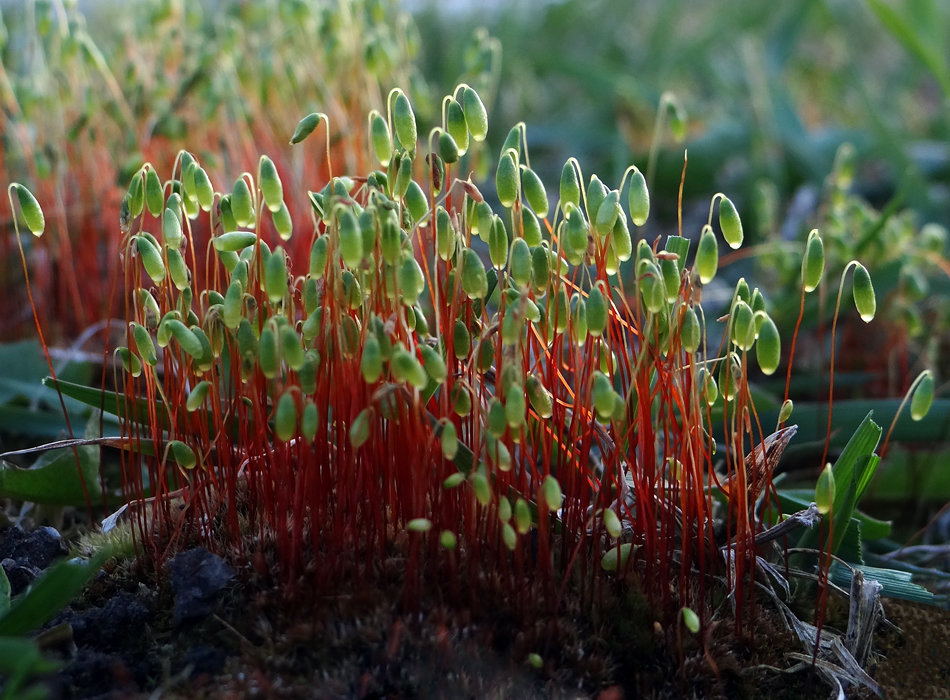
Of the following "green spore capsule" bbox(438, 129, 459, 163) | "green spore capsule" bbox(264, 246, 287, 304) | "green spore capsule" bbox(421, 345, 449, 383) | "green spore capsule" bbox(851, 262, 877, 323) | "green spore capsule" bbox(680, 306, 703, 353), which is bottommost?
"green spore capsule" bbox(421, 345, 449, 383)

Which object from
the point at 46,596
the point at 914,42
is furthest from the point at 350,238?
the point at 914,42

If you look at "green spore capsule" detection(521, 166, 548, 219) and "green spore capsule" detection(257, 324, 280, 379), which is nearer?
"green spore capsule" detection(257, 324, 280, 379)

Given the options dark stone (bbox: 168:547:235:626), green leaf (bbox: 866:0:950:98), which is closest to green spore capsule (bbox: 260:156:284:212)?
dark stone (bbox: 168:547:235:626)

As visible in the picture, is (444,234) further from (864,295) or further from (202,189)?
(864,295)

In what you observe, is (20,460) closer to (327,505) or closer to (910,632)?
(327,505)

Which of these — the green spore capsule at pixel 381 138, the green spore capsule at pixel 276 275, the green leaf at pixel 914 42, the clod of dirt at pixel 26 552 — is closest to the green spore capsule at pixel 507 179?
the green spore capsule at pixel 381 138

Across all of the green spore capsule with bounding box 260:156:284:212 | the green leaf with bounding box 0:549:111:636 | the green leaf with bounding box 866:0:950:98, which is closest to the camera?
the green leaf with bounding box 0:549:111:636

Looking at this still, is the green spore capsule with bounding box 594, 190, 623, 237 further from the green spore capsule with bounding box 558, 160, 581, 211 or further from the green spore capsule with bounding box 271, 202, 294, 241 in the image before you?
the green spore capsule with bounding box 271, 202, 294, 241

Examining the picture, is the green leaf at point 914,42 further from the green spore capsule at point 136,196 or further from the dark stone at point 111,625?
the dark stone at point 111,625
